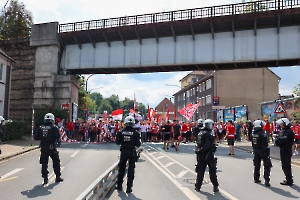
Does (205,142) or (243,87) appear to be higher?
(243,87)

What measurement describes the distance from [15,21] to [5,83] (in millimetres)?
11117

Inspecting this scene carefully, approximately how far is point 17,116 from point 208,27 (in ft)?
63.7

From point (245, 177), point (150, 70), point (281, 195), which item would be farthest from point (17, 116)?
point (281, 195)

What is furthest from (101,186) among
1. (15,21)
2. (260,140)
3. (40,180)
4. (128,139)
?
(15,21)

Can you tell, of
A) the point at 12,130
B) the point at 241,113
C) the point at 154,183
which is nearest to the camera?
the point at 154,183

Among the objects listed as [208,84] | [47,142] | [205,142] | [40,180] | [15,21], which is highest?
[15,21]

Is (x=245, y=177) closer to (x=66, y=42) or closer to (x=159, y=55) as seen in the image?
(x=159, y=55)

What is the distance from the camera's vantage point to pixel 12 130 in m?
21.9

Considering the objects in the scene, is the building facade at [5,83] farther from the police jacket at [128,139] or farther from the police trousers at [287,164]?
the police trousers at [287,164]

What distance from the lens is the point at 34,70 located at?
97.3ft

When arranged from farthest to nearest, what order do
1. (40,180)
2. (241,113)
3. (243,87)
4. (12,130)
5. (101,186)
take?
(243,87)
(241,113)
(12,130)
(40,180)
(101,186)

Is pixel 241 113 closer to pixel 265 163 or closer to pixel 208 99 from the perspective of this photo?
pixel 208 99

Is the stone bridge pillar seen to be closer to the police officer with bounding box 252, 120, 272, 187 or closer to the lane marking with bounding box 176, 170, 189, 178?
the lane marking with bounding box 176, 170, 189, 178

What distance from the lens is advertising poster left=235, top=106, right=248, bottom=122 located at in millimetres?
32125
